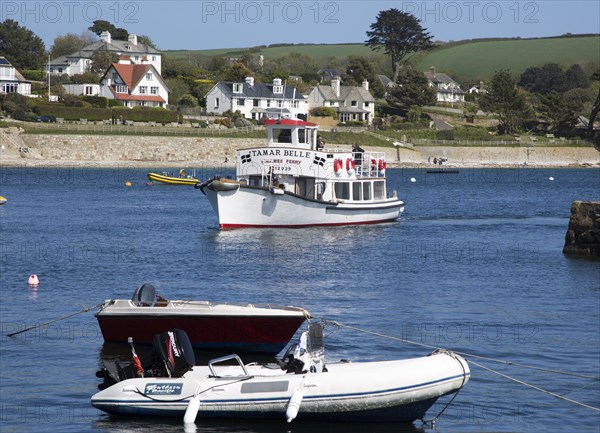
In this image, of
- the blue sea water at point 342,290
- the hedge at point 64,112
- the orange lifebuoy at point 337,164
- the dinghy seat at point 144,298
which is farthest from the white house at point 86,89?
the dinghy seat at point 144,298

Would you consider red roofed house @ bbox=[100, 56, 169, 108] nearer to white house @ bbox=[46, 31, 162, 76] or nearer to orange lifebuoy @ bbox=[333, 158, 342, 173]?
white house @ bbox=[46, 31, 162, 76]

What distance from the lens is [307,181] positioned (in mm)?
47656

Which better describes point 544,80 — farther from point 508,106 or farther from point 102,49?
point 102,49

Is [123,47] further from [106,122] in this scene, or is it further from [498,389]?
[498,389]

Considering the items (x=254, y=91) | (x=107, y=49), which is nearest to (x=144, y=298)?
(x=254, y=91)

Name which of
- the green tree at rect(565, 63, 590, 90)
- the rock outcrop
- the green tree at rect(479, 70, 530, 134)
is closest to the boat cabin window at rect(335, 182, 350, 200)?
the rock outcrop

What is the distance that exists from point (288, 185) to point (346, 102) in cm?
9594

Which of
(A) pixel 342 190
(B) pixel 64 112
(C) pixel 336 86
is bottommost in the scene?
(A) pixel 342 190

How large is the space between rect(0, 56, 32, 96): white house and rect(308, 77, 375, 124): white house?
129ft

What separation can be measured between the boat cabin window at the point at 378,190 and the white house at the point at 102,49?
3420 inches

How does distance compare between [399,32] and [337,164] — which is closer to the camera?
[337,164]

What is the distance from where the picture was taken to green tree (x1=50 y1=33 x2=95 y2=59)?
520 ft

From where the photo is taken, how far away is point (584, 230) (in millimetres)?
38812

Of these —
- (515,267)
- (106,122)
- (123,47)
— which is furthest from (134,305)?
(123,47)
